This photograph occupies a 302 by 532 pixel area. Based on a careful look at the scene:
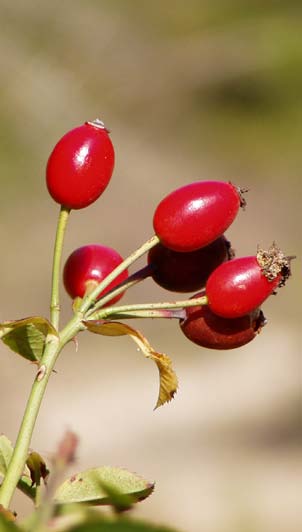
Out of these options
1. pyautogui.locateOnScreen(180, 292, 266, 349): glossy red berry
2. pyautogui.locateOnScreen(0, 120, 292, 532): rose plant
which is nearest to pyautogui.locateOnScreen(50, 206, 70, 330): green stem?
pyautogui.locateOnScreen(0, 120, 292, 532): rose plant

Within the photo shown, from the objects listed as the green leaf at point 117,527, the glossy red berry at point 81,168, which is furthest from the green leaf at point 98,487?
the green leaf at point 117,527

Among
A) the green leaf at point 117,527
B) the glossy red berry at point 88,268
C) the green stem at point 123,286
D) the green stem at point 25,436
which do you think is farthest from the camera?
the glossy red berry at point 88,268

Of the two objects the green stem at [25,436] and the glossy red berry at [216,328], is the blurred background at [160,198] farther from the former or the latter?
the green stem at [25,436]

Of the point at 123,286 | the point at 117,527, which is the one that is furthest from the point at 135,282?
the point at 117,527

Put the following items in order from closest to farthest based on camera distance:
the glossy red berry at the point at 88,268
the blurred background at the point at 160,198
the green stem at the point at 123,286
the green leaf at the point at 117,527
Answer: the green leaf at the point at 117,527 < the green stem at the point at 123,286 < the glossy red berry at the point at 88,268 < the blurred background at the point at 160,198

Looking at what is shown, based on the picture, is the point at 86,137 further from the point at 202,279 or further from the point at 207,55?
the point at 207,55

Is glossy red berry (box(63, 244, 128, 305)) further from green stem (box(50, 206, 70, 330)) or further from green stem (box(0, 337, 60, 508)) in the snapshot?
green stem (box(0, 337, 60, 508))

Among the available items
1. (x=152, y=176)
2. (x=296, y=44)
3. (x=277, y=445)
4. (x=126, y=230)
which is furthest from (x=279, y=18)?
(x=277, y=445)
